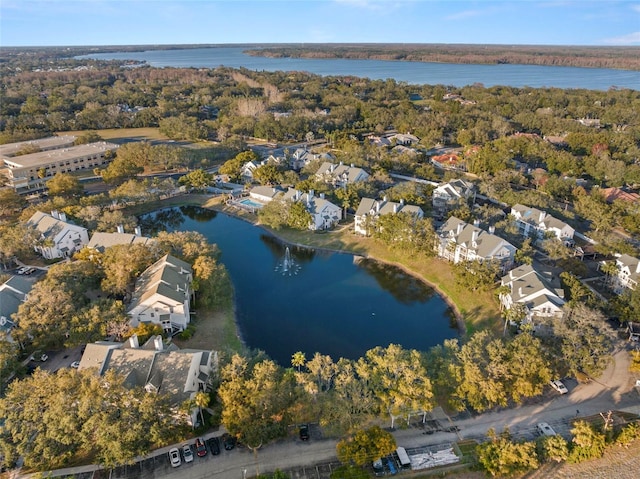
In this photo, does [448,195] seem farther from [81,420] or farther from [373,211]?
[81,420]

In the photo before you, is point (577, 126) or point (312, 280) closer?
point (312, 280)

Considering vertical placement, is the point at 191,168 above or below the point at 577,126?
below

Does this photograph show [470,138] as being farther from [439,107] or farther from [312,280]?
[312,280]

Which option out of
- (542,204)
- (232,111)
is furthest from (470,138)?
(232,111)

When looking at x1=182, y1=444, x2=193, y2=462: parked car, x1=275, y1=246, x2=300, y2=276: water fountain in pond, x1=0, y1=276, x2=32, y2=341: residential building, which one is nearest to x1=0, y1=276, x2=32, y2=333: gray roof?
x1=0, y1=276, x2=32, y2=341: residential building

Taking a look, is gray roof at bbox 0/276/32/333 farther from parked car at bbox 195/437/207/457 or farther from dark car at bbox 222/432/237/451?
dark car at bbox 222/432/237/451

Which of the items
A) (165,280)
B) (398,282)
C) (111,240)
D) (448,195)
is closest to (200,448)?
(165,280)

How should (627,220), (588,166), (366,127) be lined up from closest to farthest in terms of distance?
(627,220) < (588,166) < (366,127)
